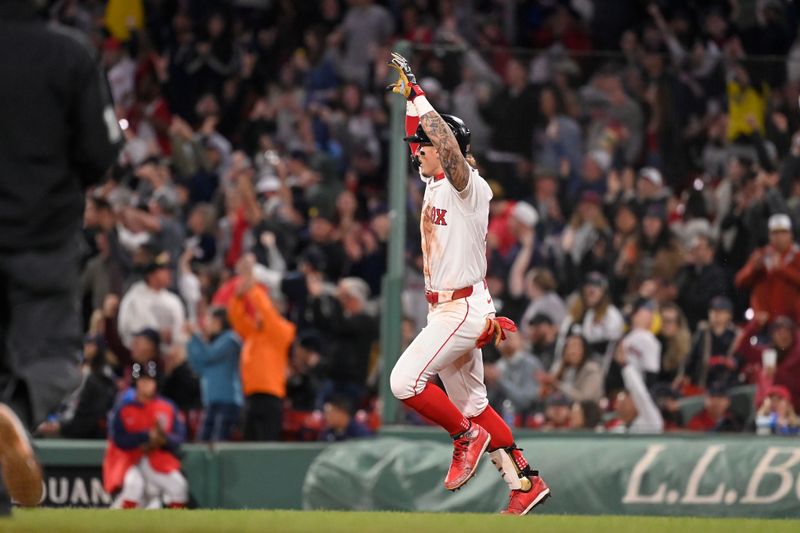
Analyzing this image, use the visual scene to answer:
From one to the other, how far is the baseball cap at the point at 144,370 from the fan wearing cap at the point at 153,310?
0.44m

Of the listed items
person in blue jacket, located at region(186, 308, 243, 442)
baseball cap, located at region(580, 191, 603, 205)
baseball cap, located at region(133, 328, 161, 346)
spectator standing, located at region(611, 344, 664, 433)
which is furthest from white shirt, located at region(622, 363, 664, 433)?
baseball cap, located at region(133, 328, 161, 346)

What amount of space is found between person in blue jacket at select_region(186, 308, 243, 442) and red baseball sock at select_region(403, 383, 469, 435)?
18.1ft

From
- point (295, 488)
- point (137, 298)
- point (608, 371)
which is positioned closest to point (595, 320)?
point (608, 371)

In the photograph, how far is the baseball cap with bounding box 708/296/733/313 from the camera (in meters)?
11.9

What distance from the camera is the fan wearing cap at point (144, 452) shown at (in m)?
12.5

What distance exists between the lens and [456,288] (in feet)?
28.3

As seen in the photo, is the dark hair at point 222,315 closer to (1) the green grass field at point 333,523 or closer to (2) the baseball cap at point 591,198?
(2) the baseball cap at point 591,198

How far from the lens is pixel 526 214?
1207 centimetres

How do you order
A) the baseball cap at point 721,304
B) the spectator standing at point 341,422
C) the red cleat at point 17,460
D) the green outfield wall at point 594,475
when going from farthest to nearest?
the spectator standing at point 341,422 → the baseball cap at point 721,304 → the green outfield wall at point 594,475 → the red cleat at point 17,460

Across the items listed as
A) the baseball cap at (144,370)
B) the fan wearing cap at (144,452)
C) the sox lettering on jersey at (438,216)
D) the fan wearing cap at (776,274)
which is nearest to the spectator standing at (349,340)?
the baseball cap at (144,370)

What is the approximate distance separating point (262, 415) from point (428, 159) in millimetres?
5710

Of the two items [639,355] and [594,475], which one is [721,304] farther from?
[594,475]

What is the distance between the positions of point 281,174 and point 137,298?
9.67ft

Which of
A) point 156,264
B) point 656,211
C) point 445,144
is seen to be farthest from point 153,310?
point 445,144
